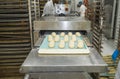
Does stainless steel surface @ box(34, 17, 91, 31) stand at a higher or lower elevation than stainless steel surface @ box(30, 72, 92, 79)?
higher

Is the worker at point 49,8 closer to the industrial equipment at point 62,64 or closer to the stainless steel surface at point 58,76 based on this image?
the industrial equipment at point 62,64

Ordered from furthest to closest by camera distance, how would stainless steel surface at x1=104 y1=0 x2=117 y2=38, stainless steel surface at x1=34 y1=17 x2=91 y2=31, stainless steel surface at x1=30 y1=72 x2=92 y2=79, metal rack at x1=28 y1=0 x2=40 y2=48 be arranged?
stainless steel surface at x1=104 y1=0 x2=117 y2=38, metal rack at x1=28 y1=0 x2=40 y2=48, stainless steel surface at x1=34 y1=17 x2=91 y2=31, stainless steel surface at x1=30 y1=72 x2=92 y2=79

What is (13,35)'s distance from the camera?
3.28 meters

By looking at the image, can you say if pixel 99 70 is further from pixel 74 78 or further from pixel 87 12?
pixel 87 12

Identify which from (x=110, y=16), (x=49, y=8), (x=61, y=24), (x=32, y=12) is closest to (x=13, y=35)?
(x=32, y=12)

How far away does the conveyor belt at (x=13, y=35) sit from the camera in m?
3.17

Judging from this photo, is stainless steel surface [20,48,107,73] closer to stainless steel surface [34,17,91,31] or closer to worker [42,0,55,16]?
stainless steel surface [34,17,91,31]

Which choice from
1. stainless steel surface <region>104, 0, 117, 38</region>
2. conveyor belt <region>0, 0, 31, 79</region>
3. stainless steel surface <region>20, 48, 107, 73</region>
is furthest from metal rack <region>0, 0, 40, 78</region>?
stainless steel surface <region>104, 0, 117, 38</region>

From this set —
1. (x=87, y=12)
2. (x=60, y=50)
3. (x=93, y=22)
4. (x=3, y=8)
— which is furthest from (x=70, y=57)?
(x=3, y=8)

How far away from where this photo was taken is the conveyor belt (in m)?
3.17

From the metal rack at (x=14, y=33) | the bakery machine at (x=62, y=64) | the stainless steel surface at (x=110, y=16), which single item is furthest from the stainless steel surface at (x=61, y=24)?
the stainless steel surface at (x=110, y=16)

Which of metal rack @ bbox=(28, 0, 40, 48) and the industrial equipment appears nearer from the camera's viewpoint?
the industrial equipment

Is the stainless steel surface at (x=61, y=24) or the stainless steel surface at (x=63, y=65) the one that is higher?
the stainless steel surface at (x=61, y=24)

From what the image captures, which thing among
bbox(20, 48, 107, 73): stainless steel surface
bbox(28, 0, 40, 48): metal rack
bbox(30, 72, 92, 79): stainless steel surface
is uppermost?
bbox(28, 0, 40, 48): metal rack
